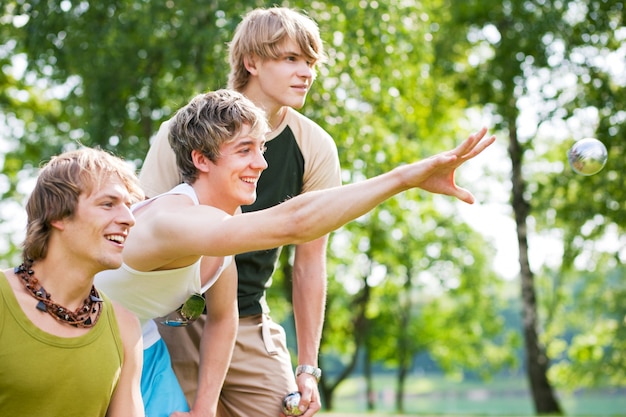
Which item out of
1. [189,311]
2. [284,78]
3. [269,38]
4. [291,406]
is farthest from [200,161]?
[291,406]

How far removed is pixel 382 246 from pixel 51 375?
2611 centimetres

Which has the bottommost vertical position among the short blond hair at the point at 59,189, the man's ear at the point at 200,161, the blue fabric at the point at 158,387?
the blue fabric at the point at 158,387

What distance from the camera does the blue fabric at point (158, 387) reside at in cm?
366

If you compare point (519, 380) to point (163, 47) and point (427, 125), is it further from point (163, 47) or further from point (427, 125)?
point (163, 47)

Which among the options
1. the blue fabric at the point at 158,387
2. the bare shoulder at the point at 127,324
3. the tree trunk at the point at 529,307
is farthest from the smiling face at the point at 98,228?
the tree trunk at the point at 529,307

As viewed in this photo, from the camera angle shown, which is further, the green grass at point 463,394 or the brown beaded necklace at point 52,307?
the green grass at point 463,394

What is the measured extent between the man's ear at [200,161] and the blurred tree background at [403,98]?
975cm

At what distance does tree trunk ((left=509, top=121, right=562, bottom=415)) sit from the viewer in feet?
70.7

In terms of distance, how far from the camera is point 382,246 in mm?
28953

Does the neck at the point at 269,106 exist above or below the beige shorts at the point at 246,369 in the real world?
above

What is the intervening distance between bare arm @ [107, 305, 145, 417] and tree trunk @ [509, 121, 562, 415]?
741 inches

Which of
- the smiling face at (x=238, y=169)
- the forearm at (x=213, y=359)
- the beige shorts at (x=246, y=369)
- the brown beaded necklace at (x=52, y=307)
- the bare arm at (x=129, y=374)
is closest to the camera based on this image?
the brown beaded necklace at (x=52, y=307)

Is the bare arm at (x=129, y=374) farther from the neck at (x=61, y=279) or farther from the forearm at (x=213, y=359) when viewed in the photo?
the forearm at (x=213, y=359)

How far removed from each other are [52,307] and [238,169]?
36.0 inches
